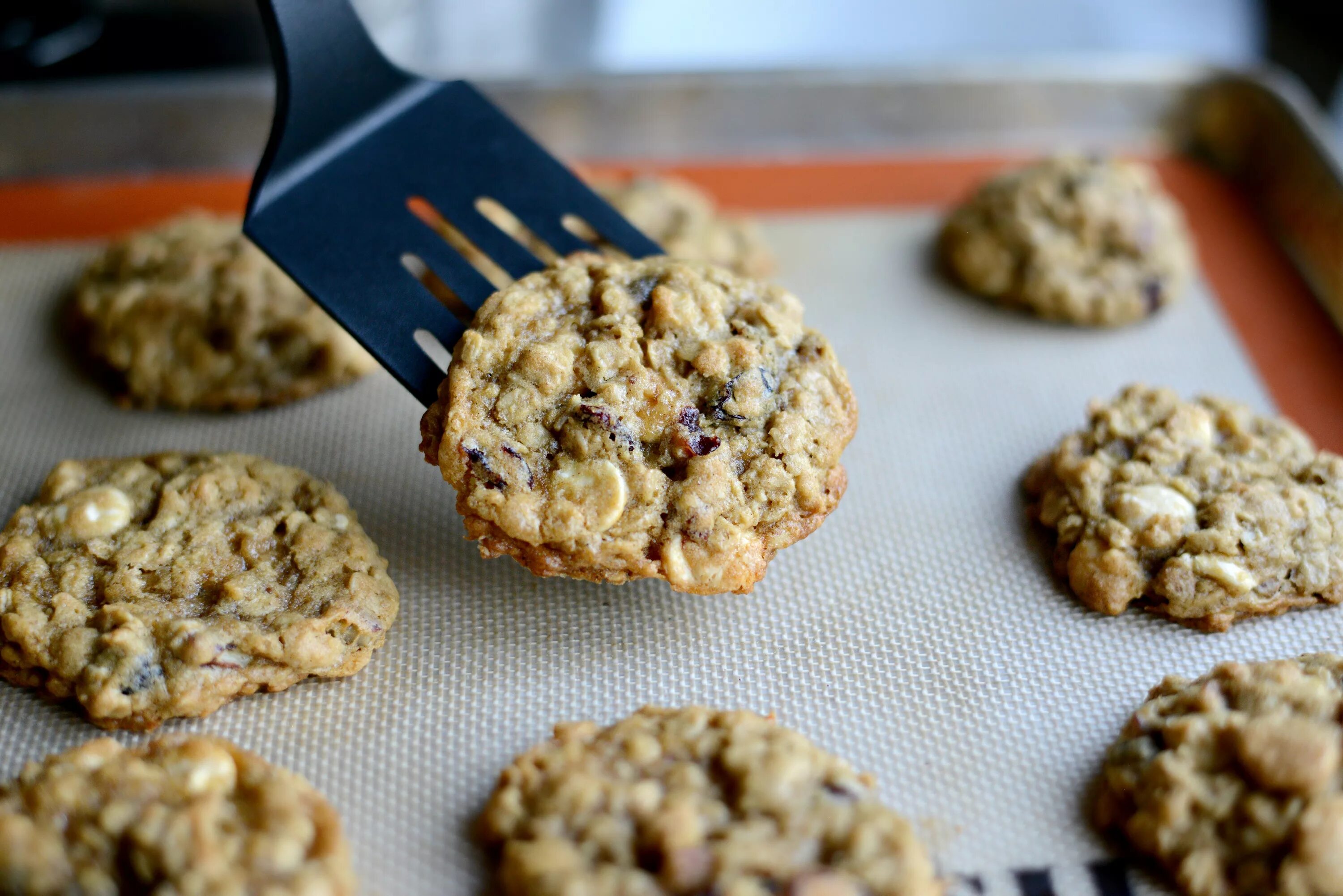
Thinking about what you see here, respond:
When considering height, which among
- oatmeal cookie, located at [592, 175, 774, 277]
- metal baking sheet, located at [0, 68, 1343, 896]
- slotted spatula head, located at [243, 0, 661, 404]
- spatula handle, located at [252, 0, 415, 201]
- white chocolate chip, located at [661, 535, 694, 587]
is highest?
spatula handle, located at [252, 0, 415, 201]

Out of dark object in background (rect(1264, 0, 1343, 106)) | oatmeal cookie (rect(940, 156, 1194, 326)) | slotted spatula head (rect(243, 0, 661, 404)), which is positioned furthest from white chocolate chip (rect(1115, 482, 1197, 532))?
dark object in background (rect(1264, 0, 1343, 106))

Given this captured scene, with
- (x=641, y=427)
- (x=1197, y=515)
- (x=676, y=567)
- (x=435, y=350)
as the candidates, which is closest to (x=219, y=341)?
(x=435, y=350)

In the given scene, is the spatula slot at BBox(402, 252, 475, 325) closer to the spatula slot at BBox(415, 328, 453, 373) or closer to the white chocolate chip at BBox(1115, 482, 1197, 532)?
the spatula slot at BBox(415, 328, 453, 373)

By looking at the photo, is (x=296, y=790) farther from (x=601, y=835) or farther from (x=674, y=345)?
(x=674, y=345)

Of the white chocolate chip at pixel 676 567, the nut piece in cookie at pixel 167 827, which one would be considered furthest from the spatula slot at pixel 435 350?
the nut piece in cookie at pixel 167 827

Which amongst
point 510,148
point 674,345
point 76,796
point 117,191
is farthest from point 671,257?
point 117,191

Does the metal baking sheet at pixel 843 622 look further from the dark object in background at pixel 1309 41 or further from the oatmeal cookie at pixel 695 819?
the dark object in background at pixel 1309 41

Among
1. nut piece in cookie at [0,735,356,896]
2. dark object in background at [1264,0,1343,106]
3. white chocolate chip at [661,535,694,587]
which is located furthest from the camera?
dark object in background at [1264,0,1343,106]

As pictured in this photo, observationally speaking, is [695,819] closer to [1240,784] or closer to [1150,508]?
[1240,784]
